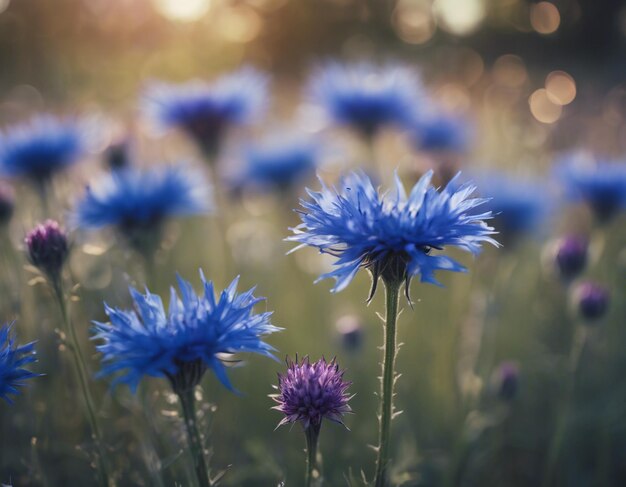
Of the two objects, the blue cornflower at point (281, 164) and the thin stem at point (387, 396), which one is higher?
the blue cornflower at point (281, 164)

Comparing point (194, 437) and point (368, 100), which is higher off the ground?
point (368, 100)

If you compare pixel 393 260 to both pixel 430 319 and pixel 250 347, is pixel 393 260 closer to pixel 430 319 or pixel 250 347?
pixel 250 347

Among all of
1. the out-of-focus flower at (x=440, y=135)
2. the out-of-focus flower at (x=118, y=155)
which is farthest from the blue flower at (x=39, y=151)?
the out-of-focus flower at (x=440, y=135)

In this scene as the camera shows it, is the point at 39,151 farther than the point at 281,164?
No

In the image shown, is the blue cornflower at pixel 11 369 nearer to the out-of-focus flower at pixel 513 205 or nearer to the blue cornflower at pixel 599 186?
the out-of-focus flower at pixel 513 205

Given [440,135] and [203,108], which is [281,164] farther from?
[440,135]

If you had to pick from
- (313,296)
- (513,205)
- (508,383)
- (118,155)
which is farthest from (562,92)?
(118,155)
